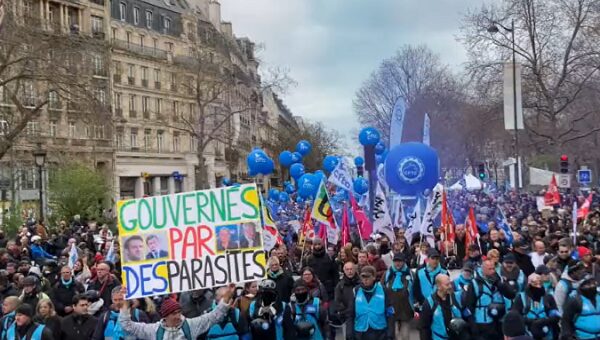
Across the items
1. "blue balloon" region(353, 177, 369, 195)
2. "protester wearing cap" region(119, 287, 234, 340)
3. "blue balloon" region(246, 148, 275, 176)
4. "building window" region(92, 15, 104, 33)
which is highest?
"building window" region(92, 15, 104, 33)

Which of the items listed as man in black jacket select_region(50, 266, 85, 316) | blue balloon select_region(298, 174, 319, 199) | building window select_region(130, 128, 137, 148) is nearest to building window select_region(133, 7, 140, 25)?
building window select_region(130, 128, 137, 148)

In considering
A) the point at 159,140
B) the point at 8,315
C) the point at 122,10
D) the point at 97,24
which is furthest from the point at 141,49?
the point at 8,315

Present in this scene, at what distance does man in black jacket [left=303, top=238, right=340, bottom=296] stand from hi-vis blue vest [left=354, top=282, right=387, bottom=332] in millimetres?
2444

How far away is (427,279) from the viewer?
898 cm

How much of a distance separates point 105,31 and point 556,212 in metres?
39.1

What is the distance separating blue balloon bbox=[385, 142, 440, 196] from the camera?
63.3 feet

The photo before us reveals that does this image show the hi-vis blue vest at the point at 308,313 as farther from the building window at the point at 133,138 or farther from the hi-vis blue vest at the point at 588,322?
the building window at the point at 133,138

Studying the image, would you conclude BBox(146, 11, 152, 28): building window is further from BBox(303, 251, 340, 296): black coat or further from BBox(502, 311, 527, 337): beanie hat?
BBox(502, 311, 527, 337): beanie hat

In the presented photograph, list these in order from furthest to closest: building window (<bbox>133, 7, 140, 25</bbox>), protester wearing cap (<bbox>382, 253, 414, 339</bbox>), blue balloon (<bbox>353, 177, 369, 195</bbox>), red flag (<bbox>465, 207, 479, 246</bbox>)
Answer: building window (<bbox>133, 7, 140, 25</bbox>), blue balloon (<bbox>353, 177, 369, 195</bbox>), red flag (<bbox>465, 207, 479, 246</bbox>), protester wearing cap (<bbox>382, 253, 414, 339</bbox>)

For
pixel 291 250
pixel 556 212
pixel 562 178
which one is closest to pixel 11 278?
pixel 291 250

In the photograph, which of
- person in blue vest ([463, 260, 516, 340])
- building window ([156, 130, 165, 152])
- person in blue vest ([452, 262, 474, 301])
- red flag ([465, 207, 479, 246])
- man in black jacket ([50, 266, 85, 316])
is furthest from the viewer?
building window ([156, 130, 165, 152])

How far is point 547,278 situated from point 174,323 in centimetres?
404

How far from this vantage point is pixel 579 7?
117 feet

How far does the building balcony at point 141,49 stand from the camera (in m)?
55.0
